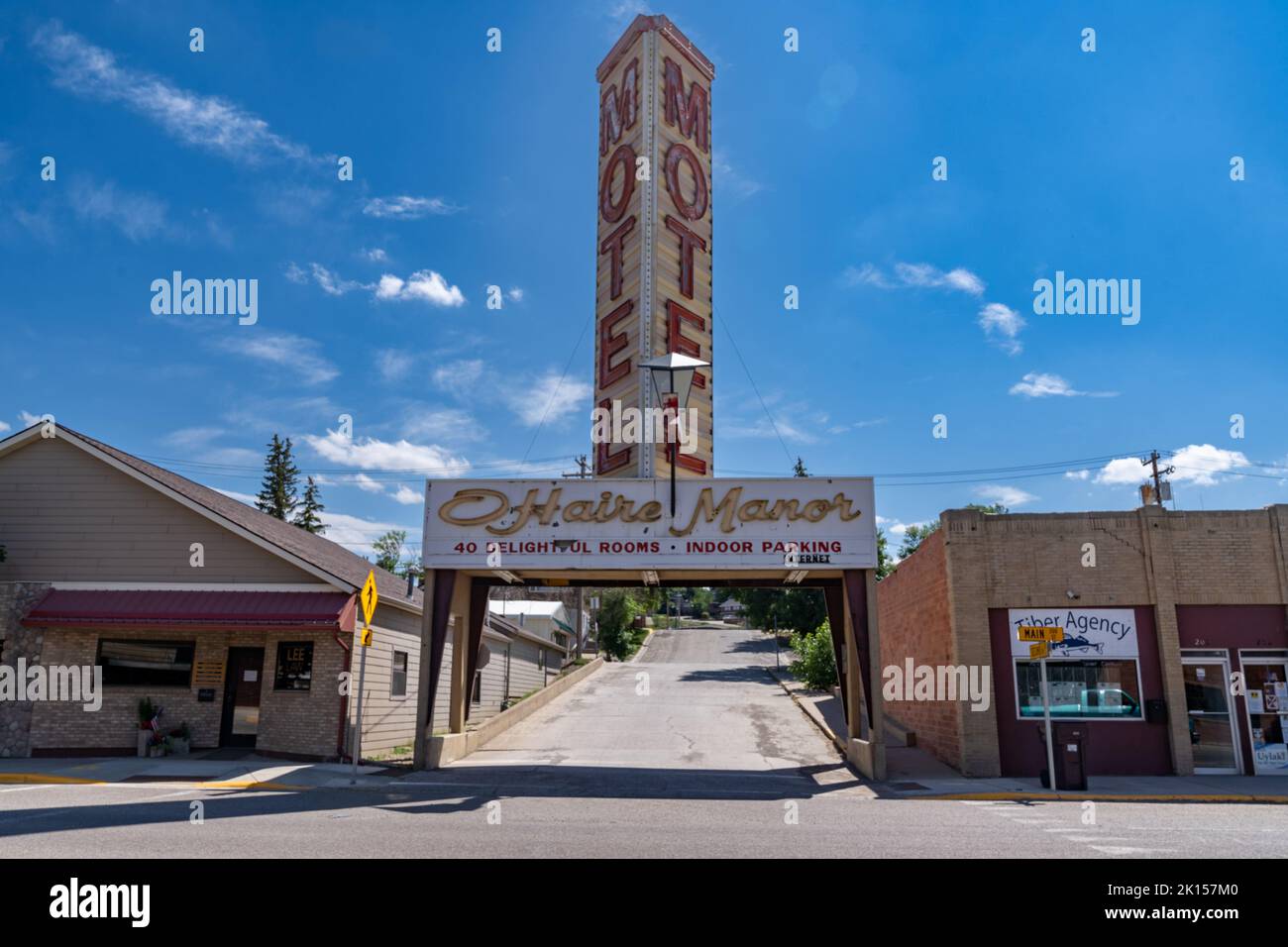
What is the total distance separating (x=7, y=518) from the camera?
19.3 metres

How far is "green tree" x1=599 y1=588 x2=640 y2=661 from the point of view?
63.4 metres

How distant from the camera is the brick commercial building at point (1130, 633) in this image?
1675cm

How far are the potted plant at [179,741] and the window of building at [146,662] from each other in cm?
103

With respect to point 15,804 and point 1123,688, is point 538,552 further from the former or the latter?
point 1123,688

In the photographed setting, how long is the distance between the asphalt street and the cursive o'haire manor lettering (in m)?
4.99

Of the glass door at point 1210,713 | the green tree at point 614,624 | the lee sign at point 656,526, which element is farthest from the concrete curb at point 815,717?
the green tree at point 614,624

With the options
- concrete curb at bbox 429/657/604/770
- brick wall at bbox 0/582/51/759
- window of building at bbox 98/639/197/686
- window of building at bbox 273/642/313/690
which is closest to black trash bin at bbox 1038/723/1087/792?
concrete curb at bbox 429/657/604/770

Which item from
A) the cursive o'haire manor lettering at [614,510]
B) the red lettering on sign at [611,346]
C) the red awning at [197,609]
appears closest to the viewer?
the cursive o'haire manor lettering at [614,510]

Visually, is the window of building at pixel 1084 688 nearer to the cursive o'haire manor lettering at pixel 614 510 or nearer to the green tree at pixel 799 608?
the cursive o'haire manor lettering at pixel 614 510

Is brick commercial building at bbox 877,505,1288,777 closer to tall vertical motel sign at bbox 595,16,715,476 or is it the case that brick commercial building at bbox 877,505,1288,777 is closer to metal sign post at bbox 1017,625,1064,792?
metal sign post at bbox 1017,625,1064,792
